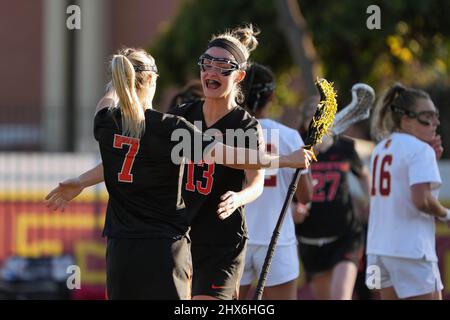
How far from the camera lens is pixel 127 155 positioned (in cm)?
540

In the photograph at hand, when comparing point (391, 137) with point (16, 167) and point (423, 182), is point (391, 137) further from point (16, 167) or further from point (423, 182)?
point (16, 167)

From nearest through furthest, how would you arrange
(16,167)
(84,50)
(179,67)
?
(16,167) → (179,67) → (84,50)

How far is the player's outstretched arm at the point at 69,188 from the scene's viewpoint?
19.9ft

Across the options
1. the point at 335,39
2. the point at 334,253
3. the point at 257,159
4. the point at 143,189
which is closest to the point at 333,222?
the point at 334,253

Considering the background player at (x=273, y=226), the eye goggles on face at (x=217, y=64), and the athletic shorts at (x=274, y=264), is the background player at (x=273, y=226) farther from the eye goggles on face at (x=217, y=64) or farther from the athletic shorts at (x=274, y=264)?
the eye goggles on face at (x=217, y=64)

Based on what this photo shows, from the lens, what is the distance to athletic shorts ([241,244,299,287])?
7.12 metres

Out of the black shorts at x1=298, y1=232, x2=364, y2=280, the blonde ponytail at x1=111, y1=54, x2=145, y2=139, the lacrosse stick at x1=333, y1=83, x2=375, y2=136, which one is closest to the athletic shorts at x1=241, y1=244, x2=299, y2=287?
the lacrosse stick at x1=333, y1=83, x2=375, y2=136

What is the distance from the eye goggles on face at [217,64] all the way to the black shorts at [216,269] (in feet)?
3.32

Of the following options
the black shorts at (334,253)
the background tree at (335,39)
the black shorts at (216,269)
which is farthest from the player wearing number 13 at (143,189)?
the background tree at (335,39)

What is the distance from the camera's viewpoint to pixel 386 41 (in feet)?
52.4

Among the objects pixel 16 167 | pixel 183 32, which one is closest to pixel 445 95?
pixel 183 32

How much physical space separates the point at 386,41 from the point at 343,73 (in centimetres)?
102

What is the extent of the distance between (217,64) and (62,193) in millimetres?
1177
